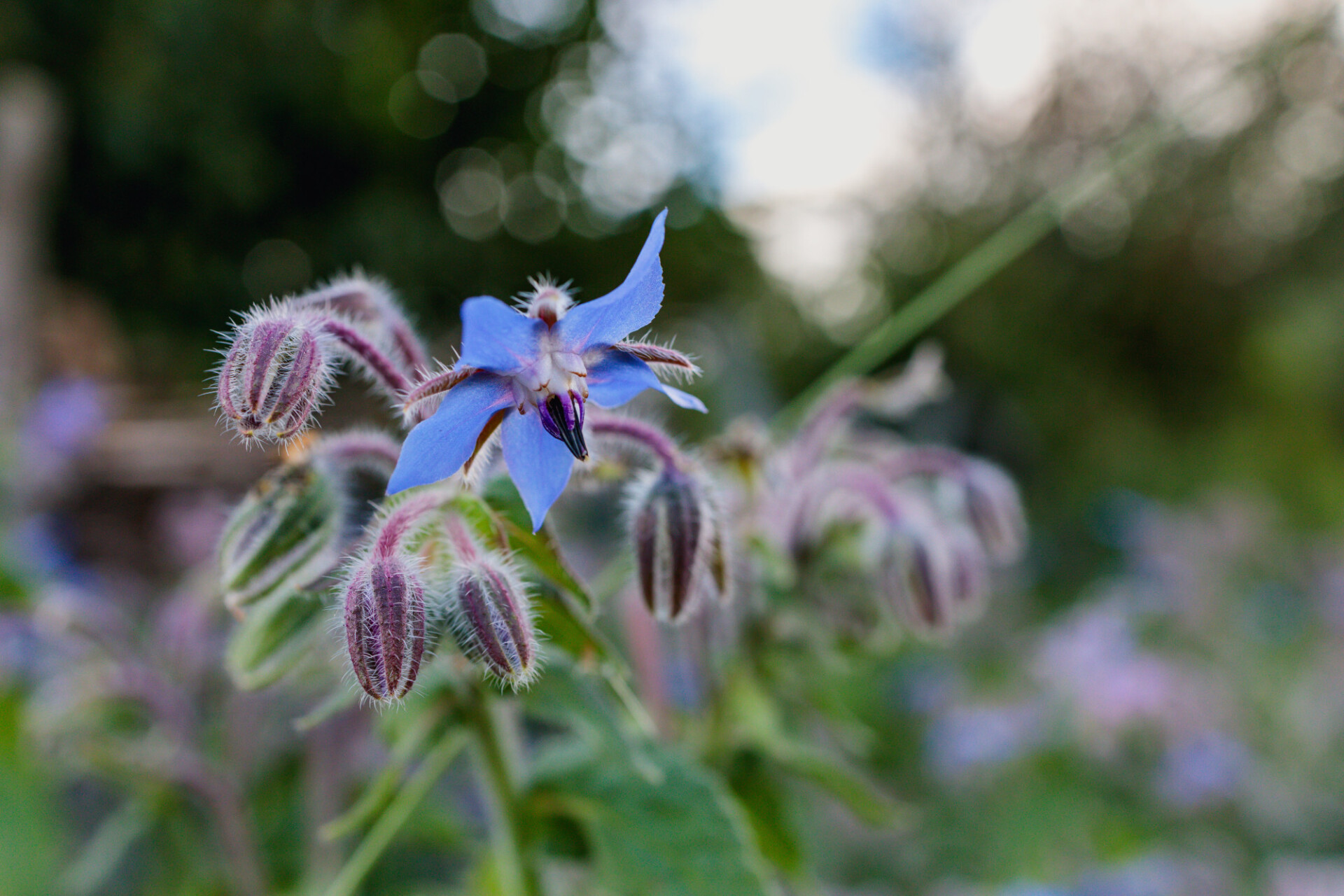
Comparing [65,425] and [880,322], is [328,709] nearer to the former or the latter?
[65,425]

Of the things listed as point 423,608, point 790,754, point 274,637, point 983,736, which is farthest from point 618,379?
point 983,736

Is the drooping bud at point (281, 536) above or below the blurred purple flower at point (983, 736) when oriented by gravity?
below

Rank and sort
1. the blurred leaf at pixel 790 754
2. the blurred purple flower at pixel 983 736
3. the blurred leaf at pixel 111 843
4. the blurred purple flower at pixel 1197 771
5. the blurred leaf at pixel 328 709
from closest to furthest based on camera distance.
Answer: the blurred leaf at pixel 328 709 → the blurred leaf at pixel 790 754 → the blurred leaf at pixel 111 843 → the blurred purple flower at pixel 1197 771 → the blurred purple flower at pixel 983 736

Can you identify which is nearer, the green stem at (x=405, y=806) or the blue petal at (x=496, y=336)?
the blue petal at (x=496, y=336)

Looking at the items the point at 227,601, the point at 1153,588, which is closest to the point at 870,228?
the point at 1153,588

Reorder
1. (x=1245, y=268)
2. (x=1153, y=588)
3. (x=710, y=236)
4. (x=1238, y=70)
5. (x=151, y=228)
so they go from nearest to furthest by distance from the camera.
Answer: (x=1238, y=70) < (x=1153, y=588) < (x=151, y=228) < (x=710, y=236) < (x=1245, y=268)

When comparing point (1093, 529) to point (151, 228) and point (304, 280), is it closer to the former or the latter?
point (304, 280)

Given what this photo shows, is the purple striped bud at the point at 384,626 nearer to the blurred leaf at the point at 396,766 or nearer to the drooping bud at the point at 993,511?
the blurred leaf at the point at 396,766

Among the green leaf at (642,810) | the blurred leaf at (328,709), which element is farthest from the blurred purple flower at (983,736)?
the blurred leaf at (328,709)
